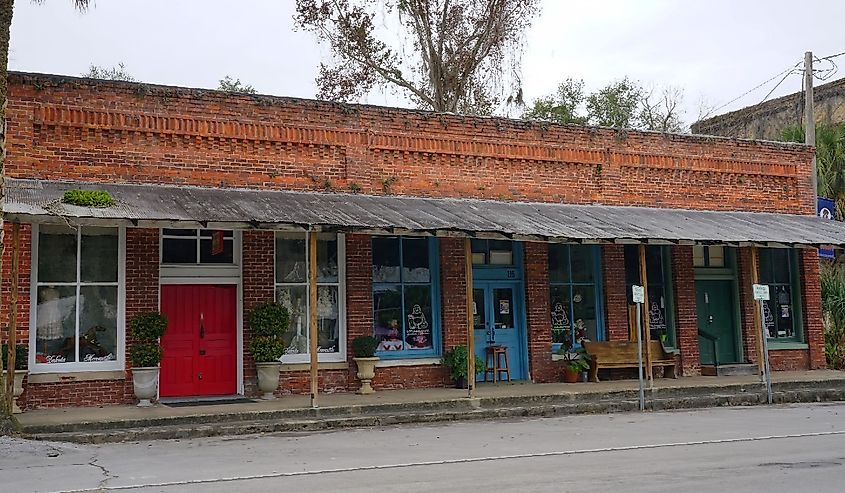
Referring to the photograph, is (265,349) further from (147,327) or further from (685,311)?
(685,311)

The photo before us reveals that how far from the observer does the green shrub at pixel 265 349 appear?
14664mm

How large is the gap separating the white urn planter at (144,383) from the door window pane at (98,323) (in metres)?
0.65

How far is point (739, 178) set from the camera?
2028 centimetres

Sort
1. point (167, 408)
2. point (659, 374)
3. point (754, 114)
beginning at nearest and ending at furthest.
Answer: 1. point (167, 408)
2. point (659, 374)
3. point (754, 114)

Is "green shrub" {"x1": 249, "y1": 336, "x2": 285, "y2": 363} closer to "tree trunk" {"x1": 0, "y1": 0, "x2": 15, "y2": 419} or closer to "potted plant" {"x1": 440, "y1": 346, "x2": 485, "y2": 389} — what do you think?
"potted plant" {"x1": 440, "y1": 346, "x2": 485, "y2": 389}

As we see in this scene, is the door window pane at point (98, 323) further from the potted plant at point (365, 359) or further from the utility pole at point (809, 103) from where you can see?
Answer: the utility pole at point (809, 103)

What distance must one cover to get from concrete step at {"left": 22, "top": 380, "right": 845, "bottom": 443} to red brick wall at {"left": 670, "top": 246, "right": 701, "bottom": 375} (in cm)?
201

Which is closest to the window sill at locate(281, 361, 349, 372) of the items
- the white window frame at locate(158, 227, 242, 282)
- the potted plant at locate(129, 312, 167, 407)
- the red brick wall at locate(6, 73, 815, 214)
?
the white window frame at locate(158, 227, 242, 282)

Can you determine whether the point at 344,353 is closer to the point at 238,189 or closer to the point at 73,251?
the point at 238,189

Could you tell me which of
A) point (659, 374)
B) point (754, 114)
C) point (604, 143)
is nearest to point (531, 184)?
point (604, 143)

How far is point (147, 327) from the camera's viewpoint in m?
13.8

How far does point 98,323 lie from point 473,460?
697cm

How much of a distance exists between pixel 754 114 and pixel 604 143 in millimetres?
22882

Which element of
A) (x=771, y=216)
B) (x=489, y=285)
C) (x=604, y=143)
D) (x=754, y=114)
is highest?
(x=754, y=114)
